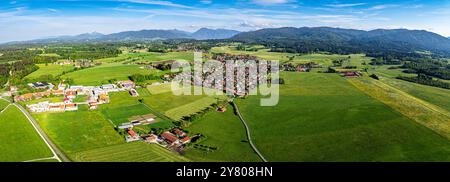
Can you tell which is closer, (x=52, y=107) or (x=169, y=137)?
(x=169, y=137)

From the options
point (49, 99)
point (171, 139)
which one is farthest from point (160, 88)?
point (171, 139)

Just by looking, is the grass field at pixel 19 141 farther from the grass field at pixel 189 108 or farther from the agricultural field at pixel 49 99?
the grass field at pixel 189 108

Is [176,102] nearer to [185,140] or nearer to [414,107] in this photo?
[185,140]

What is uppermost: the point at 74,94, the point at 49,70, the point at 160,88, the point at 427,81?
the point at 49,70

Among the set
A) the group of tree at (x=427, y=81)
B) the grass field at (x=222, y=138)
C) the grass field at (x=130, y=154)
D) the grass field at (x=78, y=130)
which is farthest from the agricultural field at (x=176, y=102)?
the group of tree at (x=427, y=81)
